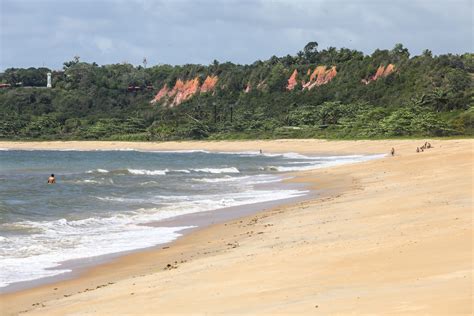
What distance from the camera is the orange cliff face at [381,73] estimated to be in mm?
123250

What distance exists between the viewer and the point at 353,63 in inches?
5325

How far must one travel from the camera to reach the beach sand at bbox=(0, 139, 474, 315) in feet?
30.5

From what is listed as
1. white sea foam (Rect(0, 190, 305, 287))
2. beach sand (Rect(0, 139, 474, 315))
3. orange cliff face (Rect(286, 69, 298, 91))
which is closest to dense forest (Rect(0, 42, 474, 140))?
orange cliff face (Rect(286, 69, 298, 91))

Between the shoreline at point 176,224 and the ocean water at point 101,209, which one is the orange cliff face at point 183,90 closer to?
the ocean water at point 101,209

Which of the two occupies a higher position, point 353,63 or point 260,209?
point 353,63

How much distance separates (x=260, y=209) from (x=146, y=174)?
79.8 ft

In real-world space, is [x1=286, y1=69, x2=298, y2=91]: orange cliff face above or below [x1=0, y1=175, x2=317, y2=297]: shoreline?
above

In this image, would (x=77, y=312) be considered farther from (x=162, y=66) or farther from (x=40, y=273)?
(x=162, y=66)

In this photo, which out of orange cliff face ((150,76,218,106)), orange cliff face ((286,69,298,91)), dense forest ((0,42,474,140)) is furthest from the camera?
orange cliff face ((150,76,218,106))

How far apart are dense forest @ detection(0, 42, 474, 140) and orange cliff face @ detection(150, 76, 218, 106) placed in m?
0.22

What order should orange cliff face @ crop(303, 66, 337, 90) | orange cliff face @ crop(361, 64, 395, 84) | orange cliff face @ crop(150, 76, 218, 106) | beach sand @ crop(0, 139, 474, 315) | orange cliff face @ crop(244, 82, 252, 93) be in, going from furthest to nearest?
orange cliff face @ crop(150, 76, 218, 106) → orange cliff face @ crop(244, 82, 252, 93) → orange cliff face @ crop(303, 66, 337, 90) → orange cliff face @ crop(361, 64, 395, 84) → beach sand @ crop(0, 139, 474, 315)

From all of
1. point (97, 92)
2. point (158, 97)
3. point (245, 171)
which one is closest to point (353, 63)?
point (158, 97)

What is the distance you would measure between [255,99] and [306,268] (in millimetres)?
129591

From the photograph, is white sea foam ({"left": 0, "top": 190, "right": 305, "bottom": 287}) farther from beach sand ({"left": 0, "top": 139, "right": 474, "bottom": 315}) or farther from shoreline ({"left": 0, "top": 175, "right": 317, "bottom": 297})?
beach sand ({"left": 0, "top": 139, "right": 474, "bottom": 315})
